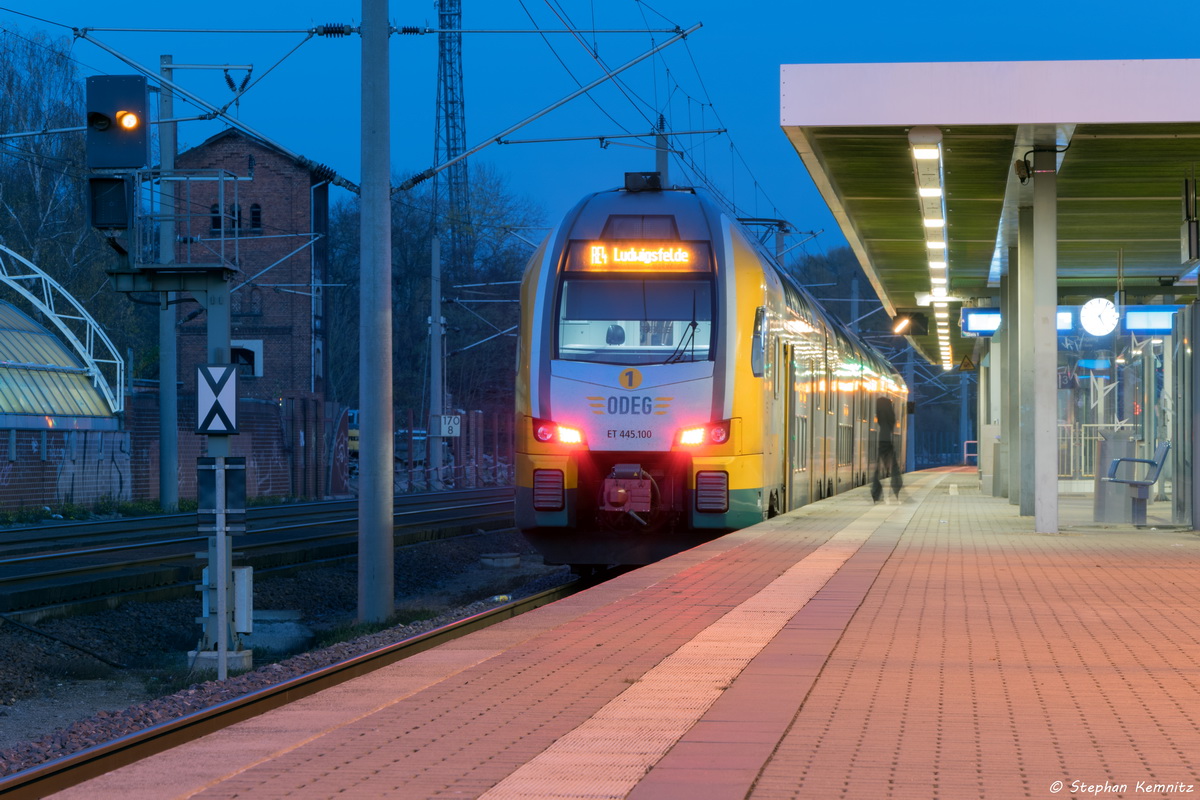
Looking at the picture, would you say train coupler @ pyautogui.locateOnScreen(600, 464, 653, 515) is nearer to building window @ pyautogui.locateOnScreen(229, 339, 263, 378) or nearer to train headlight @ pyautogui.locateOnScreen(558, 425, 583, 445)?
train headlight @ pyautogui.locateOnScreen(558, 425, 583, 445)

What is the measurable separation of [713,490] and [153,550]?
8.83m

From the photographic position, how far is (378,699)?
19.9 ft

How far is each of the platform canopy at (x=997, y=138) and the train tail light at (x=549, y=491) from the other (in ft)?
13.7

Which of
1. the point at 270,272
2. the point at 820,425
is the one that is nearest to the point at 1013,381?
the point at 820,425

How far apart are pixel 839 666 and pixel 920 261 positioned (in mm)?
19771

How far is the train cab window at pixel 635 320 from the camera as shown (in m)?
14.5

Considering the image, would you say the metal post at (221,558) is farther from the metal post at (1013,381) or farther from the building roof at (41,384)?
the building roof at (41,384)

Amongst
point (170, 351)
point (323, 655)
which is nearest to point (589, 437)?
point (323, 655)

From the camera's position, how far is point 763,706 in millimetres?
5793

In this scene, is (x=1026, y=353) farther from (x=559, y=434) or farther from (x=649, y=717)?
(x=649, y=717)

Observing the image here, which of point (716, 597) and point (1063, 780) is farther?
point (716, 597)

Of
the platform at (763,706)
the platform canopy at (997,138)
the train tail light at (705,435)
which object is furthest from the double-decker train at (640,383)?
the platform at (763,706)

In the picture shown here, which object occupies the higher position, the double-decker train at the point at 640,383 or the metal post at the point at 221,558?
the double-decker train at the point at 640,383

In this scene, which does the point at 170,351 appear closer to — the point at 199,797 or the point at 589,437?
the point at 589,437
